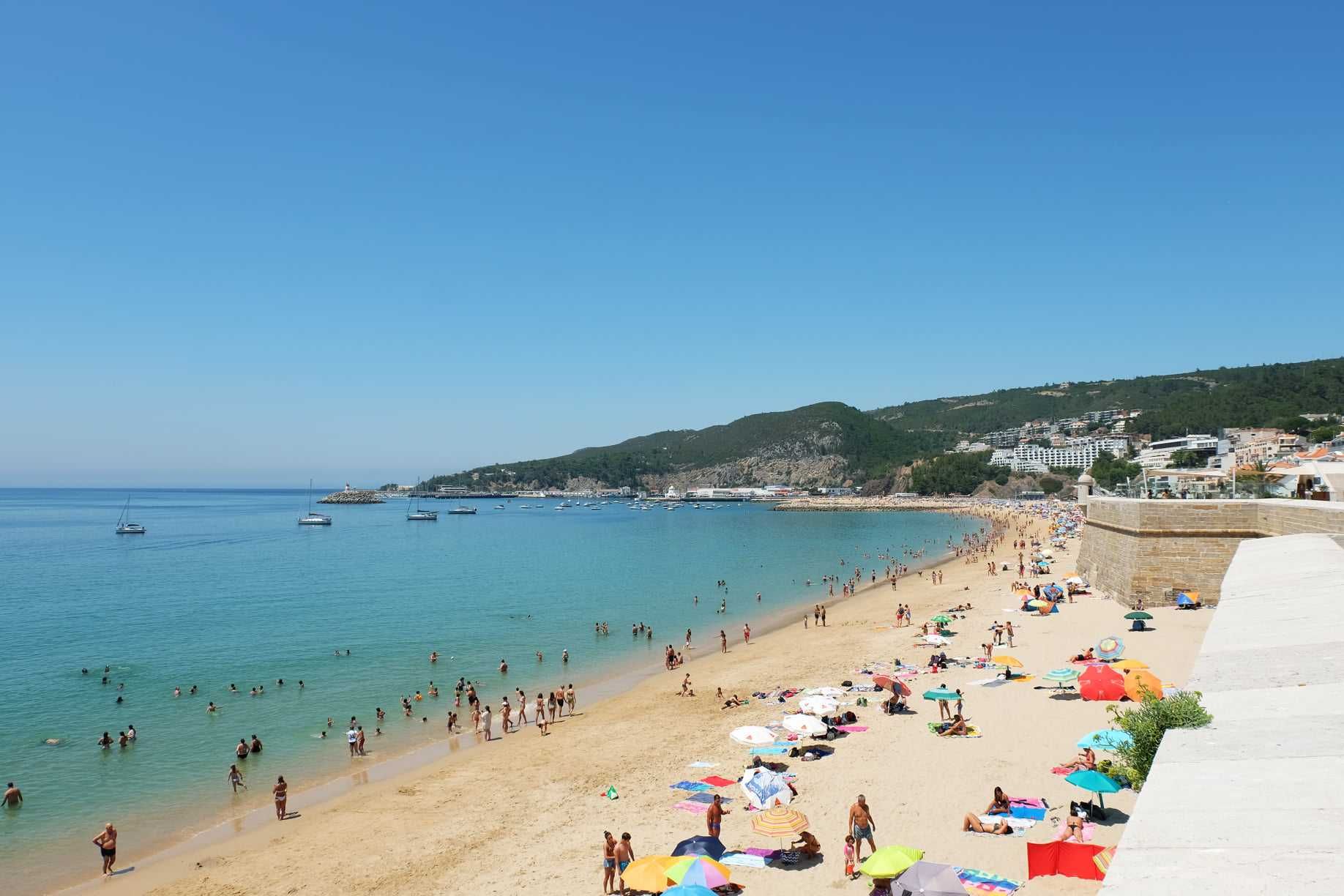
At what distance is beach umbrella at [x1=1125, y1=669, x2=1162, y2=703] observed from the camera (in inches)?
623

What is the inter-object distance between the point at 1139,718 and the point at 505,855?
9836 mm

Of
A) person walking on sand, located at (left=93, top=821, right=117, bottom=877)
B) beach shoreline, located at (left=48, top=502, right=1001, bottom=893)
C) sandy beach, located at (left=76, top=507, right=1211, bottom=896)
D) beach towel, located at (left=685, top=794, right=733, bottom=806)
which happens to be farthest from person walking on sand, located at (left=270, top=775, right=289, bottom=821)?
beach towel, located at (left=685, top=794, right=733, bottom=806)

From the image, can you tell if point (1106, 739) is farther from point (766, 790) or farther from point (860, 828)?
point (766, 790)

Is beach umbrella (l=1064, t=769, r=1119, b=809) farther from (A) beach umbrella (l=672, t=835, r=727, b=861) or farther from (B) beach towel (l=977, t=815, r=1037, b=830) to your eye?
(A) beach umbrella (l=672, t=835, r=727, b=861)

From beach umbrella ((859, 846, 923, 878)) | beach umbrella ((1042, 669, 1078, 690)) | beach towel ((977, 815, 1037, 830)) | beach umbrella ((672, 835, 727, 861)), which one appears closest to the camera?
beach umbrella ((859, 846, 923, 878))

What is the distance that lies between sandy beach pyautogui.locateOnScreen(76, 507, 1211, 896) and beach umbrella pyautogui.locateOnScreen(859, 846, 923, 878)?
3.97 feet

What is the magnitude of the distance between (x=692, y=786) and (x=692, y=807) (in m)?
1.01

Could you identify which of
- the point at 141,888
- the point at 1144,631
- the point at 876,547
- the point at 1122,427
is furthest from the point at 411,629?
the point at 1122,427

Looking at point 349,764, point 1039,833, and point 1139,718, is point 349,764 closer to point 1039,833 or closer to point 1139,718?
point 1039,833

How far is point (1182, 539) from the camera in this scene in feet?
80.1

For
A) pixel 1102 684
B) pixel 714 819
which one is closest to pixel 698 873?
pixel 714 819

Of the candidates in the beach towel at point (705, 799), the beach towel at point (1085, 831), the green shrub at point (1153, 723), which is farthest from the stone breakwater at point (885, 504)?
the green shrub at point (1153, 723)

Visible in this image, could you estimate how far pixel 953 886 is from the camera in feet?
28.8

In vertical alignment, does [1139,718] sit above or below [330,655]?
above
